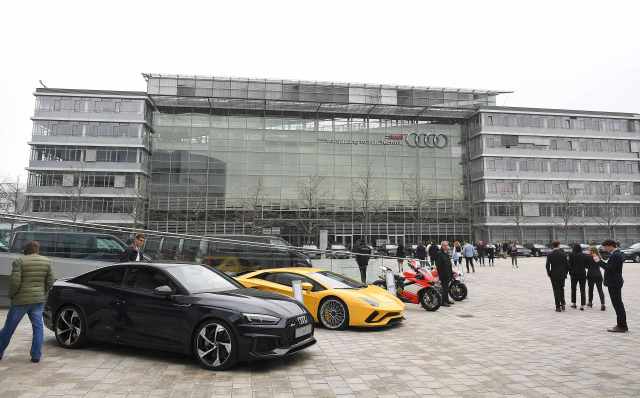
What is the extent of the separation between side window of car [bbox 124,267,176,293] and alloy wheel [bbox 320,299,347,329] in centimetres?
363

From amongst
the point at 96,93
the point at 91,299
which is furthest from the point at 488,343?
the point at 96,93

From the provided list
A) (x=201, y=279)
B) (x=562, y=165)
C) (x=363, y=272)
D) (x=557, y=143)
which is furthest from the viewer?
(x=557, y=143)

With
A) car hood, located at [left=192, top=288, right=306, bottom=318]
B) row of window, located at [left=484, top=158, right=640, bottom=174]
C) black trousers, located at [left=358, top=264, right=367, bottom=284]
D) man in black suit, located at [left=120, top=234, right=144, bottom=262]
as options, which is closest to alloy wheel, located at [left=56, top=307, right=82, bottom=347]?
car hood, located at [left=192, top=288, right=306, bottom=318]

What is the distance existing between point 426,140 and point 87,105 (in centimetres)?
4489

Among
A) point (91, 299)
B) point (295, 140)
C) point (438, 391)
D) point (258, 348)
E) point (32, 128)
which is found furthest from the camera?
point (295, 140)

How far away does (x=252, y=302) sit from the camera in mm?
5602

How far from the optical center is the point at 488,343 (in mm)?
7086

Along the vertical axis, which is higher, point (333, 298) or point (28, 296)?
point (28, 296)

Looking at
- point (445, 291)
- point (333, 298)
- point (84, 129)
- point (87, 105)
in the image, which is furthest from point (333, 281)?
point (87, 105)

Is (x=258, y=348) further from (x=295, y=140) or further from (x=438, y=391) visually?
(x=295, y=140)

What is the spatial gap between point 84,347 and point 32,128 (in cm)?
5578

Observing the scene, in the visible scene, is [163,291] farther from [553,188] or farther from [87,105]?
[553,188]

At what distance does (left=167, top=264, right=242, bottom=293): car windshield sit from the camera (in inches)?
234

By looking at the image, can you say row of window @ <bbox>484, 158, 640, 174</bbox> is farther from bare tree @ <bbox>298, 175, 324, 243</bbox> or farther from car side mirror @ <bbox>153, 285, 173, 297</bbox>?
car side mirror @ <bbox>153, 285, 173, 297</bbox>
